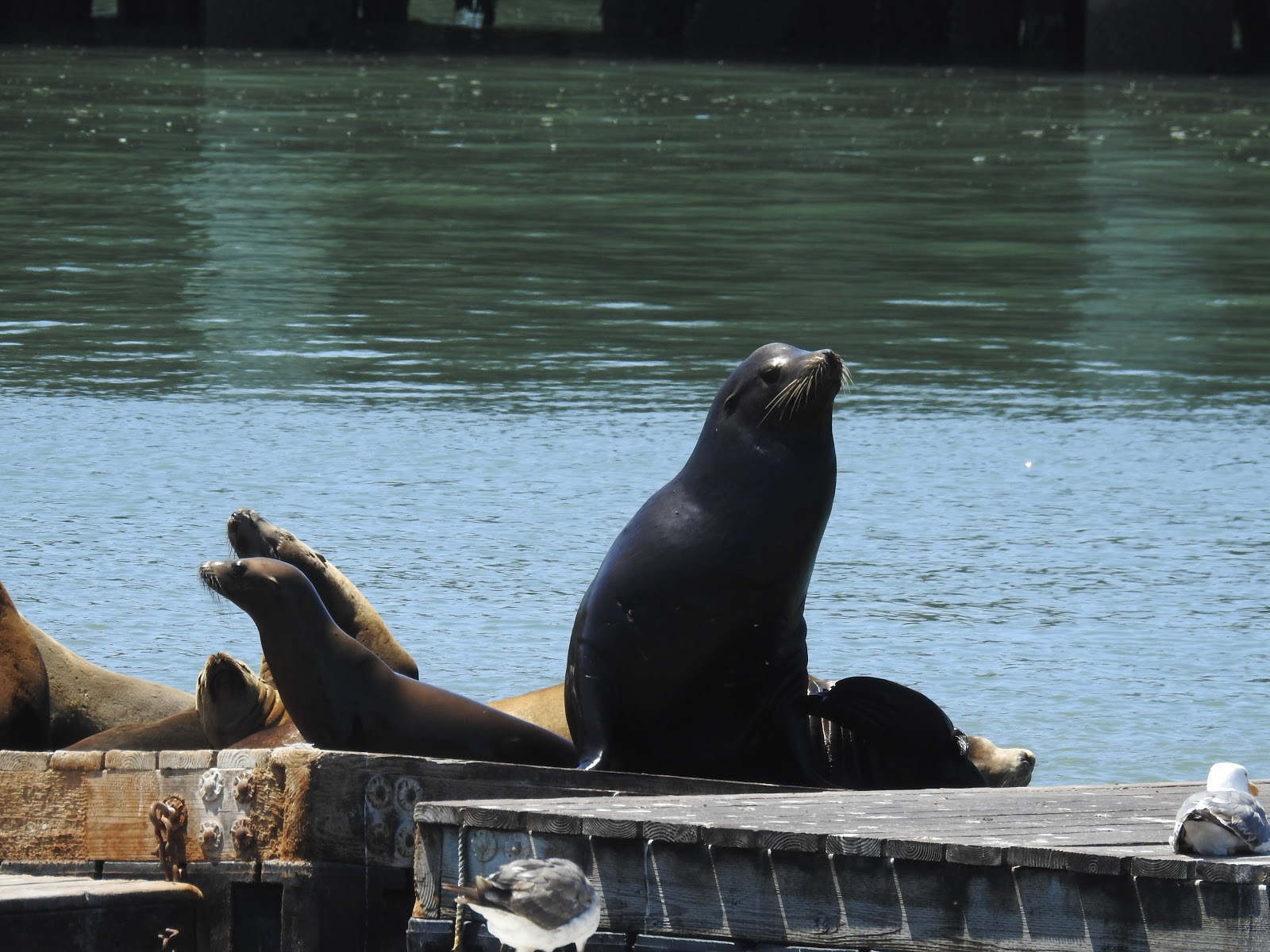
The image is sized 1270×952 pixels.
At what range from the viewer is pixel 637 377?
37.1 ft

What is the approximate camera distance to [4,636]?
18.1ft

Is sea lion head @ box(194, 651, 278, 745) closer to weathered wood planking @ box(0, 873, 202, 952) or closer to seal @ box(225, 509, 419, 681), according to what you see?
seal @ box(225, 509, 419, 681)

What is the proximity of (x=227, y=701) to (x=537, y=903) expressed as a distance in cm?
177

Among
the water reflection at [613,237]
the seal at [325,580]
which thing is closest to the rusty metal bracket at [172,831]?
the seal at [325,580]

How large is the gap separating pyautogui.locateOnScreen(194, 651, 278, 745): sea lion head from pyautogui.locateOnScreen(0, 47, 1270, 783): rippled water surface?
1.36 metres

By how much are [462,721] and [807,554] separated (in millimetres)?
749

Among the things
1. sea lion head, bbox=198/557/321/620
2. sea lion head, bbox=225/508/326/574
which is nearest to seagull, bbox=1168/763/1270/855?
sea lion head, bbox=198/557/321/620

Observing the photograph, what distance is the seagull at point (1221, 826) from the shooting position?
11.9 ft

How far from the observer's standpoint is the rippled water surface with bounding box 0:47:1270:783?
7270 mm

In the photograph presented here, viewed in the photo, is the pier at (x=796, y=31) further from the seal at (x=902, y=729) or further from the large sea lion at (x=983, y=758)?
the seal at (x=902, y=729)

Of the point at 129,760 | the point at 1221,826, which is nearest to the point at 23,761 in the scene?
the point at 129,760

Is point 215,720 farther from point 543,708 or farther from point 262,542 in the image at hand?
point 543,708

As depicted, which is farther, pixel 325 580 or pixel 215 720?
pixel 325 580

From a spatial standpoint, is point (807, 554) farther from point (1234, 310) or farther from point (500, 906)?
point (1234, 310)
